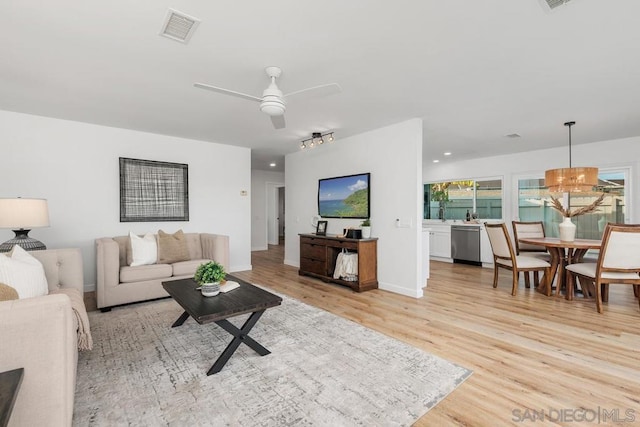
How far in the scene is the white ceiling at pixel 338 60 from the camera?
1910 millimetres

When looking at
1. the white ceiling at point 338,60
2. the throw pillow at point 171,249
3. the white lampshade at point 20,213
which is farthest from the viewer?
the throw pillow at point 171,249

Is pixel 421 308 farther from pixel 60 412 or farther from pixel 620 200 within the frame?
pixel 620 200

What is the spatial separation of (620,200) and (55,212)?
8920mm

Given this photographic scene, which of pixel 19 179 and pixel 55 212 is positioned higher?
pixel 19 179

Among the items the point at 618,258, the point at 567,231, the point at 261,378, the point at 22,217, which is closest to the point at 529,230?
the point at 567,231

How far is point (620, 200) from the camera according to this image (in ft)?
17.3

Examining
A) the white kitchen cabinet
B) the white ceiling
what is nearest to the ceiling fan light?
the white ceiling

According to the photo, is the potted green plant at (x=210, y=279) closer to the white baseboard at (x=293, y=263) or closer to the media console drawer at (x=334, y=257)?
the media console drawer at (x=334, y=257)

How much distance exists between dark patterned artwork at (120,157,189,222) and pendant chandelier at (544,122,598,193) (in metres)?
5.58

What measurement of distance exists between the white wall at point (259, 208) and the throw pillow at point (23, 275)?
6.45 metres

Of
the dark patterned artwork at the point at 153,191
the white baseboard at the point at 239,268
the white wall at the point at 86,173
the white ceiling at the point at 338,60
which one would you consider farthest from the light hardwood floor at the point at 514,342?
the white ceiling at the point at 338,60

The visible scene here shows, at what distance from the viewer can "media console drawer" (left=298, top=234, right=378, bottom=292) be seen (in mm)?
4410

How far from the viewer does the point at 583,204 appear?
5660mm

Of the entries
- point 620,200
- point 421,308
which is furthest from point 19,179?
point 620,200
